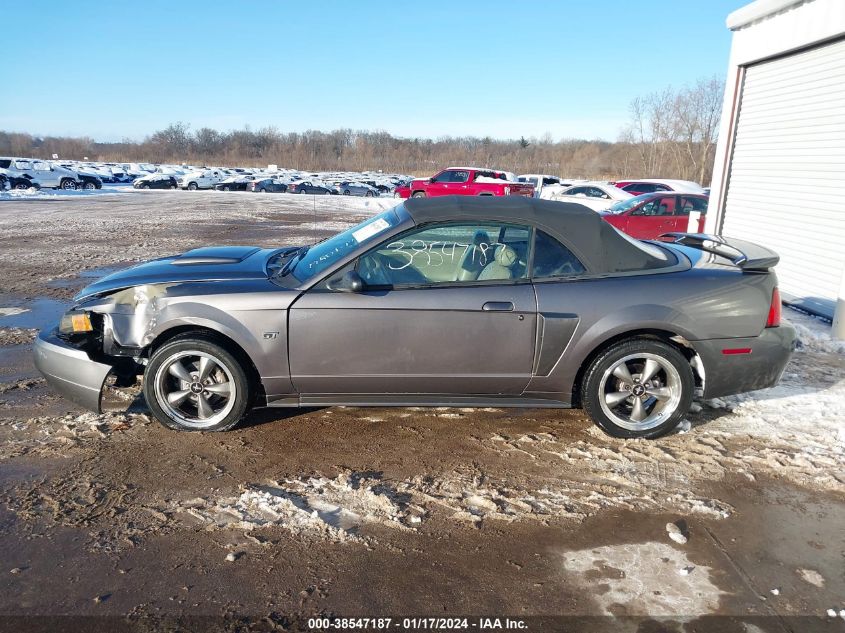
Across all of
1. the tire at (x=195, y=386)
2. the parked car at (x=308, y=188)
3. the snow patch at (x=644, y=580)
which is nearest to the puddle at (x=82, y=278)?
the tire at (x=195, y=386)

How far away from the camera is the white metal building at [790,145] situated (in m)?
7.98

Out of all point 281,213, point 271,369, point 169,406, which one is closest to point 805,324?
point 271,369

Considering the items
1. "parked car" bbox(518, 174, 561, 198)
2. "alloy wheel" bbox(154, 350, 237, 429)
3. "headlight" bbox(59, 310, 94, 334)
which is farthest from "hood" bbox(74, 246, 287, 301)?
"parked car" bbox(518, 174, 561, 198)

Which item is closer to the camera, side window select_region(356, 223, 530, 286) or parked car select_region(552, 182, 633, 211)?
side window select_region(356, 223, 530, 286)

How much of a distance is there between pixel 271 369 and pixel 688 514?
2.69 metres

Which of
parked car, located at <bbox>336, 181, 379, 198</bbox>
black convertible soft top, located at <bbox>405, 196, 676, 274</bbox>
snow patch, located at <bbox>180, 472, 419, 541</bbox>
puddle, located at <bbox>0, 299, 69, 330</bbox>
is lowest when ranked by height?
parked car, located at <bbox>336, 181, 379, 198</bbox>

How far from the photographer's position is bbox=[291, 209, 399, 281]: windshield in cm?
414

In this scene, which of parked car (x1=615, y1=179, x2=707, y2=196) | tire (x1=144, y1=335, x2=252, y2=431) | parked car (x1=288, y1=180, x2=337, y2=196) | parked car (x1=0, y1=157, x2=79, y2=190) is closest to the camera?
tire (x1=144, y1=335, x2=252, y2=431)

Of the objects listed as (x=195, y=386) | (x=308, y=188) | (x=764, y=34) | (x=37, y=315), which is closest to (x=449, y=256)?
(x=195, y=386)

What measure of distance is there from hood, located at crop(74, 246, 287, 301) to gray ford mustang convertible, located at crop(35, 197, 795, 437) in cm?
3

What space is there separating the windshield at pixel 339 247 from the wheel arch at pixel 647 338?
5.40 feet

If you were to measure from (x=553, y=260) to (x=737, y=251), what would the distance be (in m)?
1.56

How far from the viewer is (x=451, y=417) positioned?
456 cm

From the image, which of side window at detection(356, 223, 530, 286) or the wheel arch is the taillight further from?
side window at detection(356, 223, 530, 286)
